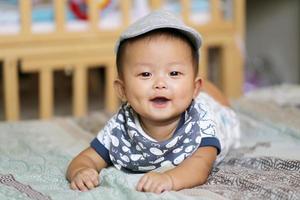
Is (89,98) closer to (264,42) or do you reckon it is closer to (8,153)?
(264,42)

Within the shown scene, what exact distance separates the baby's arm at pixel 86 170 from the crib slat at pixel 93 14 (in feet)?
3.72

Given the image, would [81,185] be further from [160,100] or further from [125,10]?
[125,10]

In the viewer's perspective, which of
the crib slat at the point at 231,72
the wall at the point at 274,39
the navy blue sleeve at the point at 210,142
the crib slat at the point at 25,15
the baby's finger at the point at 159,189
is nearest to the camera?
the baby's finger at the point at 159,189

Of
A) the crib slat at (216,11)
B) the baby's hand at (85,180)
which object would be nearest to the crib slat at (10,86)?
the crib slat at (216,11)

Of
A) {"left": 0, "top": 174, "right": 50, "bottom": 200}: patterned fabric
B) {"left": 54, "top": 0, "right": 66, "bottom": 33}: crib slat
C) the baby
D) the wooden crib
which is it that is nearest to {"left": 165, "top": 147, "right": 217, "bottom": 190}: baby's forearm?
the baby

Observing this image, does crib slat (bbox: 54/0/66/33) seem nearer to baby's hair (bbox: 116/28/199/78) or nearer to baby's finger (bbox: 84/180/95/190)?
baby's hair (bbox: 116/28/199/78)

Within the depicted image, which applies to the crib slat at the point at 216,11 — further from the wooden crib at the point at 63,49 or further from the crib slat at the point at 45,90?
the crib slat at the point at 45,90

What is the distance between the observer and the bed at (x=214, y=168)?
1215 mm

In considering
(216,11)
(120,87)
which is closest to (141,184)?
(120,87)

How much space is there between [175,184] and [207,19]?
5.02ft

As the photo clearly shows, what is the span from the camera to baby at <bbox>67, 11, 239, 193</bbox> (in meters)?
1.25

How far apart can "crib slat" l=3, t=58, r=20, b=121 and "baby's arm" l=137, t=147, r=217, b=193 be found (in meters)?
1.25

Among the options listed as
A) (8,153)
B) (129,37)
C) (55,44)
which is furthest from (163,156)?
(55,44)

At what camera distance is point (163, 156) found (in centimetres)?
134
